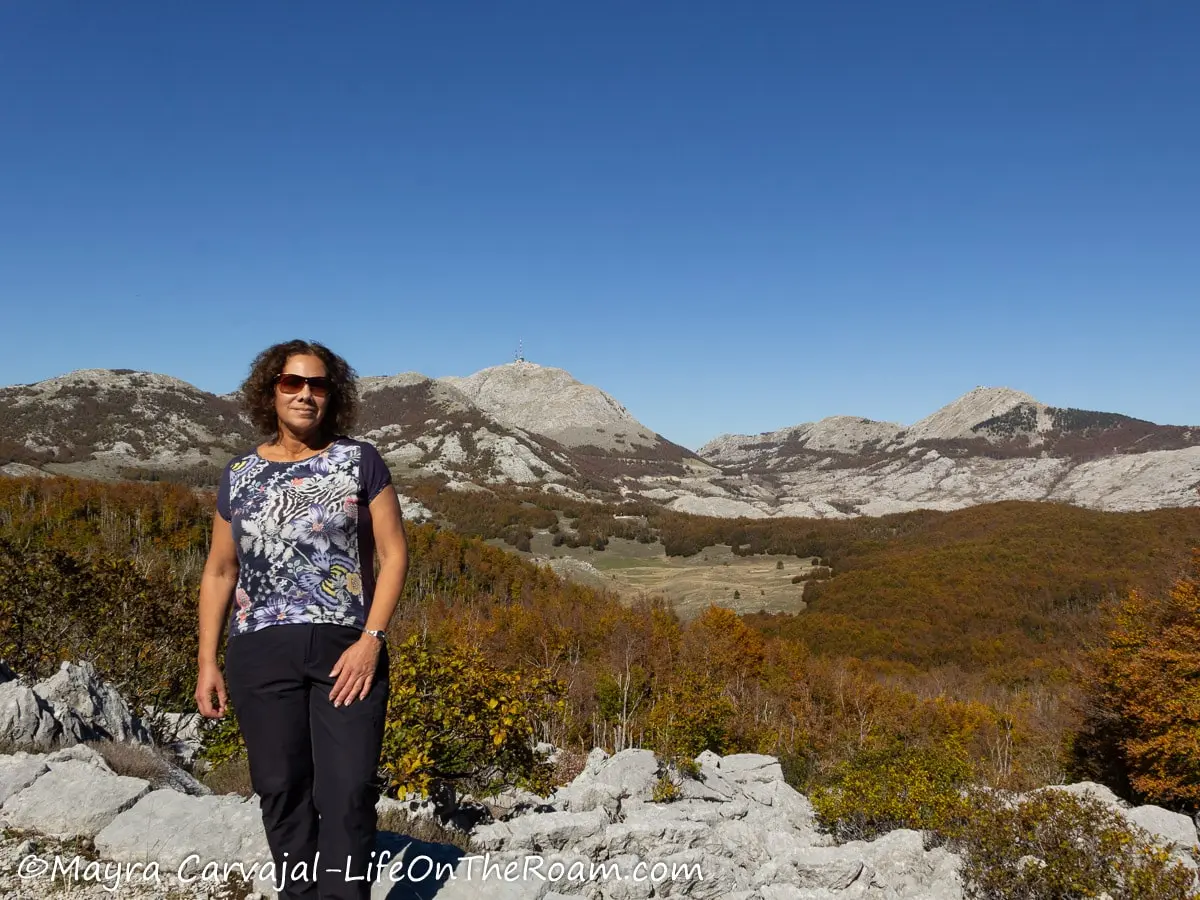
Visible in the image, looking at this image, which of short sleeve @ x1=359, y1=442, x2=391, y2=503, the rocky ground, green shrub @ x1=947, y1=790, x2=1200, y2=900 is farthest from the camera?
green shrub @ x1=947, y1=790, x2=1200, y2=900

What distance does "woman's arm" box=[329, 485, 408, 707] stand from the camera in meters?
3.52

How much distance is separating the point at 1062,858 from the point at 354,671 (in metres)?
14.3

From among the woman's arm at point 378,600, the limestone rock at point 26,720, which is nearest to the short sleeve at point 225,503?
the woman's arm at point 378,600

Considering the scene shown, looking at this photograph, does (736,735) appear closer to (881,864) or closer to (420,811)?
(881,864)

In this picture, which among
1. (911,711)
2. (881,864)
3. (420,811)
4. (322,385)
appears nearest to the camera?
(322,385)

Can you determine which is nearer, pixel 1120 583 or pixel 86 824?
pixel 86 824

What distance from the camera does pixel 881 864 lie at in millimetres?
14688

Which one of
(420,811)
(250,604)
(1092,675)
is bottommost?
(1092,675)

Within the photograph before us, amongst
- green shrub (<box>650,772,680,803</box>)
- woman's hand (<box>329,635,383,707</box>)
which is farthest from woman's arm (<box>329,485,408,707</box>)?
green shrub (<box>650,772,680,803</box>)

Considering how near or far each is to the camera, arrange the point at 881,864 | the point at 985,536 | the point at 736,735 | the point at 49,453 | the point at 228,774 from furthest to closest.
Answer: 1. the point at 49,453
2. the point at 985,536
3. the point at 736,735
4. the point at 881,864
5. the point at 228,774

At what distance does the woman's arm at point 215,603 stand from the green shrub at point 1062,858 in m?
13.2

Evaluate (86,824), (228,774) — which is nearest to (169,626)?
(228,774)

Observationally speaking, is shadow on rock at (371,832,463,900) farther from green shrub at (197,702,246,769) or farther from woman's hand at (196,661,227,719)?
green shrub at (197,702,246,769)

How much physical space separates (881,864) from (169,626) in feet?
54.9
